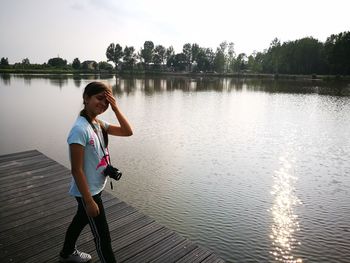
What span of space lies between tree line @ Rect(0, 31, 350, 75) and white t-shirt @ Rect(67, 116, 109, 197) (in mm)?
94647

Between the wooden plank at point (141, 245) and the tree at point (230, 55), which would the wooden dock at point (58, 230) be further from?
the tree at point (230, 55)

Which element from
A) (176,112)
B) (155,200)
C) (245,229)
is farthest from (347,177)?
(176,112)

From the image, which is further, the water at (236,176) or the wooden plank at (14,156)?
the wooden plank at (14,156)

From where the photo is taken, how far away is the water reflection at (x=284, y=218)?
5.73 m

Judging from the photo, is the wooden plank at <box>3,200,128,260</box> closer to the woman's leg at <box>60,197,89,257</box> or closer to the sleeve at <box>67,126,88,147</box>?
the woman's leg at <box>60,197,89,257</box>

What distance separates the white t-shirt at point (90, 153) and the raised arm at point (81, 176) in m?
0.07

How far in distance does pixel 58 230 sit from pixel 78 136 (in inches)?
106

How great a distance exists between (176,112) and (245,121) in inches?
237

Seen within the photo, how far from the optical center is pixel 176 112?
906 inches

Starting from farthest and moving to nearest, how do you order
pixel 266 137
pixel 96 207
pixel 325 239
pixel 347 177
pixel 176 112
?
pixel 176 112 → pixel 266 137 → pixel 347 177 → pixel 325 239 → pixel 96 207

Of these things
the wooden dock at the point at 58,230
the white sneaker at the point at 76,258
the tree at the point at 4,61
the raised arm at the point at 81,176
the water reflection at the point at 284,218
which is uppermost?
the tree at the point at 4,61

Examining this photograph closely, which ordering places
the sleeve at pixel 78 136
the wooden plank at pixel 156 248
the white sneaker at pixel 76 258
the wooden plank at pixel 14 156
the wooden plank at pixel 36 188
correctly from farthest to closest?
the wooden plank at pixel 14 156 < the wooden plank at pixel 36 188 < the wooden plank at pixel 156 248 < the white sneaker at pixel 76 258 < the sleeve at pixel 78 136

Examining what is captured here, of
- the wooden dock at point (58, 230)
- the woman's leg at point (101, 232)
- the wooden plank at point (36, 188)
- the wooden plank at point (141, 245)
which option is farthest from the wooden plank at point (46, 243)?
the wooden plank at point (36, 188)

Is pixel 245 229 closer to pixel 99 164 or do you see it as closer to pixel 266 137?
pixel 99 164
